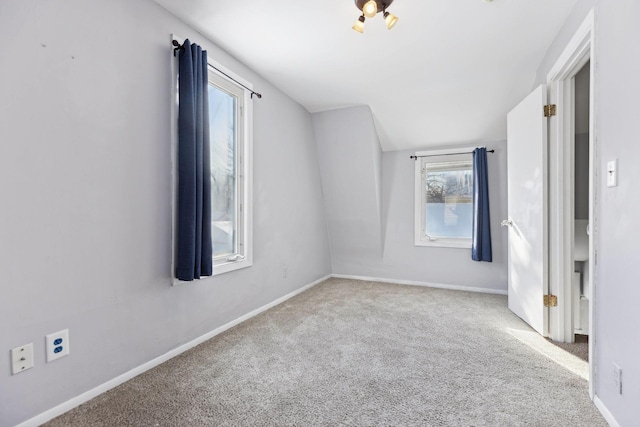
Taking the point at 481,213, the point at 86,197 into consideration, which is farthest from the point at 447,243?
the point at 86,197

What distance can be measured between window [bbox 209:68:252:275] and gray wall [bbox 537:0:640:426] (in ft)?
7.94

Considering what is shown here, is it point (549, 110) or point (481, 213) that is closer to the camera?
point (549, 110)

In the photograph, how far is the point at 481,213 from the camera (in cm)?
369

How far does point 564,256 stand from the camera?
230 cm

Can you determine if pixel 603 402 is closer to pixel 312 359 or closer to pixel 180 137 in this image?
→ pixel 312 359

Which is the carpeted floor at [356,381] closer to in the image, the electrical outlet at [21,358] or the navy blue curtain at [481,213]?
the electrical outlet at [21,358]

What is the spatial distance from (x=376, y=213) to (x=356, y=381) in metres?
2.61

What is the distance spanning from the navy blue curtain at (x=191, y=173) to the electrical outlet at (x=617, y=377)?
229 centimetres

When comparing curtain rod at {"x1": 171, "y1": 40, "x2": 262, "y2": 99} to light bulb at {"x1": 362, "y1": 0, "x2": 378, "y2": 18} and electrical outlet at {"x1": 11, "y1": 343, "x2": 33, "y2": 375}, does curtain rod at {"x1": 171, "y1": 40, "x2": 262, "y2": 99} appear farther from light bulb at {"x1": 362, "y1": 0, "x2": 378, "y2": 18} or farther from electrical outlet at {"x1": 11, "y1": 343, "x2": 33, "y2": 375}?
electrical outlet at {"x1": 11, "y1": 343, "x2": 33, "y2": 375}

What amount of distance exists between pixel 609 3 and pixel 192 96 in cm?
234

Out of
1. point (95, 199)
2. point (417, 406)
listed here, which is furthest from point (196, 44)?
point (417, 406)

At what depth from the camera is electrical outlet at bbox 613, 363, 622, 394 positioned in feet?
4.33

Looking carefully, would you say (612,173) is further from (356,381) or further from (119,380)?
(119,380)

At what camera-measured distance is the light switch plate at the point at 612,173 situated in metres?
1.35
